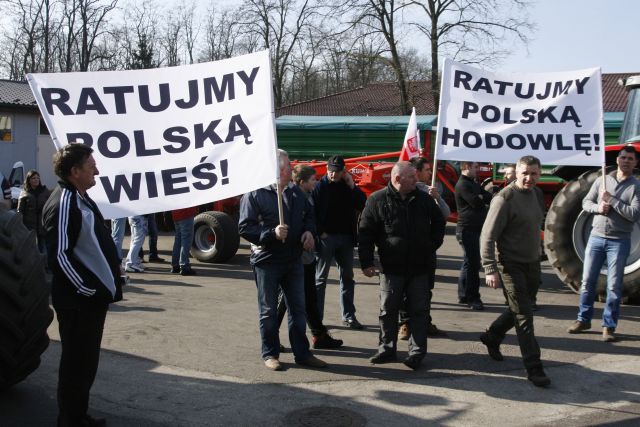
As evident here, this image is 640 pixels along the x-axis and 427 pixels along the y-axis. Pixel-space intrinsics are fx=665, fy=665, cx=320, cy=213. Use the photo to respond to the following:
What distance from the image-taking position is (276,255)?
17.4 ft

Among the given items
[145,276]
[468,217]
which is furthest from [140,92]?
[145,276]

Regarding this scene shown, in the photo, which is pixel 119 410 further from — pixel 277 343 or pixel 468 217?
pixel 468 217

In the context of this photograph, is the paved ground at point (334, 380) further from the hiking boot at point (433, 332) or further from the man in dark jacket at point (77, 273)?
the man in dark jacket at point (77, 273)

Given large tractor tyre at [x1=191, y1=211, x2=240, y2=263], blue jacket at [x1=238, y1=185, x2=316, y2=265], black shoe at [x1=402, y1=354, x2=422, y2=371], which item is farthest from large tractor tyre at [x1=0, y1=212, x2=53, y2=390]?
large tractor tyre at [x1=191, y1=211, x2=240, y2=263]

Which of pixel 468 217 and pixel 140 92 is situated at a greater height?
pixel 140 92

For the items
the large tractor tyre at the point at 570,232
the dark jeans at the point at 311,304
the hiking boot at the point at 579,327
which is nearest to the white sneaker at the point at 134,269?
the dark jeans at the point at 311,304

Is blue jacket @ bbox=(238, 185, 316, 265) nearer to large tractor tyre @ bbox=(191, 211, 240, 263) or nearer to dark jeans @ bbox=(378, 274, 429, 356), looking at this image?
dark jeans @ bbox=(378, 274, 429, 356)

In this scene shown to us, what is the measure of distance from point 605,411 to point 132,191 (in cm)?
369

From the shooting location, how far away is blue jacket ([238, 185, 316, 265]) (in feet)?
17.3

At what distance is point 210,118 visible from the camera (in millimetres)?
5059

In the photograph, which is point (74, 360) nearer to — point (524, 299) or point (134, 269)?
point (524, 299)

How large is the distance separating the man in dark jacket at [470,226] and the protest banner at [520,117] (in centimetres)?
121

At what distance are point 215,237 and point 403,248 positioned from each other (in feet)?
19.5

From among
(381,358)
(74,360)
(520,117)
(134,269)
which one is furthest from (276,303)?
(134,269)
